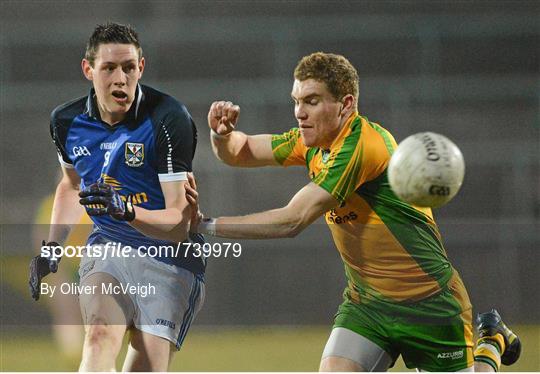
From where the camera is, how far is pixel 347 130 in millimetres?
4480

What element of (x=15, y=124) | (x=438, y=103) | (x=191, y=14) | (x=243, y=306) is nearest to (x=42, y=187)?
(x=15, y=124)

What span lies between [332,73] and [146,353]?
1.70 meters

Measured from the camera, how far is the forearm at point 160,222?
4691 mm

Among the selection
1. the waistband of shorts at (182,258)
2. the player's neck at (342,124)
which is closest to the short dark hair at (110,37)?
the waistband of shorts at (182,258)

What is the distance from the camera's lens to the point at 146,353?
466 centimetres

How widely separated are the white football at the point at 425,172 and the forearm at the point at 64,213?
1.81 meters

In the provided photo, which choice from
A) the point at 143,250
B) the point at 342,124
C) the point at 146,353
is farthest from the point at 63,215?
the point at 342,124

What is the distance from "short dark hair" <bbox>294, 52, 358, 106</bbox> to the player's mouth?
3.53ft

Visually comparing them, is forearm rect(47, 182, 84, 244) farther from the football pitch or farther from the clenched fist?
the football pitch

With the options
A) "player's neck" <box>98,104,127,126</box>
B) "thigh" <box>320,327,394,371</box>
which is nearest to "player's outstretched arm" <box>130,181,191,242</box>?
"player's neck" <box>98,104,127,126</box>

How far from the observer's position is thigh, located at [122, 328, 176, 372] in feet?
15.2

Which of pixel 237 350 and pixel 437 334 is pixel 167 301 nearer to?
pixel 437 334

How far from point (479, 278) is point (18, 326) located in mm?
4536

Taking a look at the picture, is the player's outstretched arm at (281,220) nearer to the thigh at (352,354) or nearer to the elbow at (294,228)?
the elbow at (294,228)
